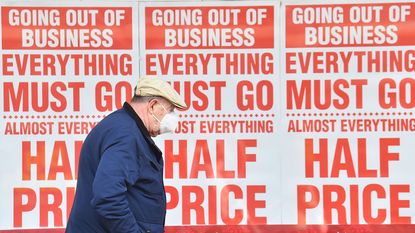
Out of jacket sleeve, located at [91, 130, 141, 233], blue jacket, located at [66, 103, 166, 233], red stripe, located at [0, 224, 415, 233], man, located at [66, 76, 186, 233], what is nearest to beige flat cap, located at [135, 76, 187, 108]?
man, located at [66, 76, 186, 233]

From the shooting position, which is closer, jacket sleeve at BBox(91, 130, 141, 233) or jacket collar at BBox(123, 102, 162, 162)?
jacket sleeve at BBox(91, 130, 141, 233)

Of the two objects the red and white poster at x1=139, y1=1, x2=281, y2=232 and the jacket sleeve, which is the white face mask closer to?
the jacket sleeve

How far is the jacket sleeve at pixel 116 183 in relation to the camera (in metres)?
3.23

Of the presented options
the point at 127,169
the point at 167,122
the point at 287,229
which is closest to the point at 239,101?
the point at 287,229

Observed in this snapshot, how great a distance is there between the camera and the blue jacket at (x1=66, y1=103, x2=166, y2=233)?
3246 mm

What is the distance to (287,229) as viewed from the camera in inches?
196

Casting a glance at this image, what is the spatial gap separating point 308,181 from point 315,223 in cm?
27

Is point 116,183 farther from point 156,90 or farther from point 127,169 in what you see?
point 156,90

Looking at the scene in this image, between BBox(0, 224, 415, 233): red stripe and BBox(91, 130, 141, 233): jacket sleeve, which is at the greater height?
BBox(91, 130, 141, 233): jacket sleeve

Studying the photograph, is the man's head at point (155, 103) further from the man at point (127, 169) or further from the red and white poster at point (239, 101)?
the red and white poster at point (239, 101)

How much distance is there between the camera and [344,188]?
195 inches

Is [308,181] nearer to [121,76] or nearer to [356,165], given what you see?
[356,165]

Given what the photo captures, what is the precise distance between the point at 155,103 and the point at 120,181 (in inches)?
18.1

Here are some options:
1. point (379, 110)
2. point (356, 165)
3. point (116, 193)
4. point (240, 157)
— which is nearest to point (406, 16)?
point (379, 110)
